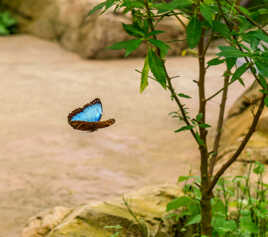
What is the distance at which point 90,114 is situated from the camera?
1.09 meters

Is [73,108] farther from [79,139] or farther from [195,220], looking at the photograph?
[195,220]

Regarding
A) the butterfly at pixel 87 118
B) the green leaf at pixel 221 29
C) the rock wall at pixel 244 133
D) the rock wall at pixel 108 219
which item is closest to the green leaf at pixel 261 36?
the green leaf at pixel 221 29

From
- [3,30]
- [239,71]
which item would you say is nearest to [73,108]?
[239,71]

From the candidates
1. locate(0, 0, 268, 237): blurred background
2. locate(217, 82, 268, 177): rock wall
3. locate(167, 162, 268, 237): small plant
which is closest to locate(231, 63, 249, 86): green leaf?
locate(167, 162, 268, 237): small plant

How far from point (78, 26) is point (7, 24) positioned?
78.0 inches

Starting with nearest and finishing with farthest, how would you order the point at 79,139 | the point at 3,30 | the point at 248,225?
the point at 248,225 < the point at 79,139 < the point at 3,30

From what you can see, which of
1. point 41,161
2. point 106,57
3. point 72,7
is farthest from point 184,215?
point 72,7

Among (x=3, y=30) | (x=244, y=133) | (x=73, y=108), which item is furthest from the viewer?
(x=3, y=30)

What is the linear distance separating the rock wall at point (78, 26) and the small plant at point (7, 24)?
0.58 ft

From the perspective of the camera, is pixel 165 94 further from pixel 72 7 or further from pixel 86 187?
pixel 72 7

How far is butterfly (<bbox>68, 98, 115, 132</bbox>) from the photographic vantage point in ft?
3.52

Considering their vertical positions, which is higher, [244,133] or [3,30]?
[3,30]

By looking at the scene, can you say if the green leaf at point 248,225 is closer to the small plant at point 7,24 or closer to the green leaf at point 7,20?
the small plant at point 7,24

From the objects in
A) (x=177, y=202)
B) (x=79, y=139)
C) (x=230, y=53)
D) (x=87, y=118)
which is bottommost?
(x=79, y=139)
